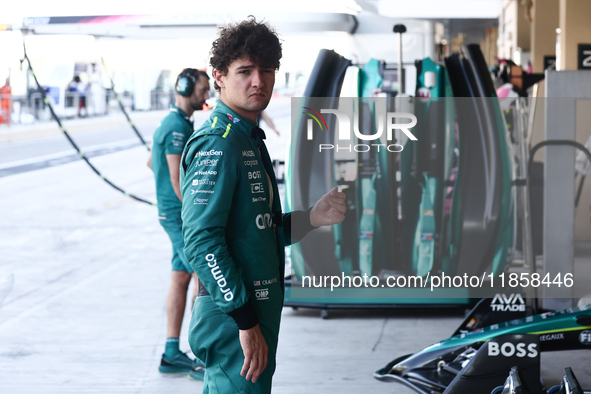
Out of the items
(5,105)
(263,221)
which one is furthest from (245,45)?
(5,105)

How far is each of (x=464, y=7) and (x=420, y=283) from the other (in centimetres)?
205

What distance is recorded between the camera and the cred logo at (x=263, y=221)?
6.91ft

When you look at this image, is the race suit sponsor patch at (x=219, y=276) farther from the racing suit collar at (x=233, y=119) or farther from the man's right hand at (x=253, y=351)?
the racing suit collar at (x=233, y=119)

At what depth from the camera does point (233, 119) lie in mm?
2119

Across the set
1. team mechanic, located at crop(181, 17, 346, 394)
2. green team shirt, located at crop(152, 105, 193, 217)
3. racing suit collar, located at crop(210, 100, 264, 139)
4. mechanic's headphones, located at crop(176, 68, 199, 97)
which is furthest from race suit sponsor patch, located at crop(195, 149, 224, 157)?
mechanic's headphones, located at crop(176, 68, 199, 97)

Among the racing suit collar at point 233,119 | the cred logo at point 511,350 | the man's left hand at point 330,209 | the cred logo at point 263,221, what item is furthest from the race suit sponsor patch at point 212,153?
the cred logo at point 511,350

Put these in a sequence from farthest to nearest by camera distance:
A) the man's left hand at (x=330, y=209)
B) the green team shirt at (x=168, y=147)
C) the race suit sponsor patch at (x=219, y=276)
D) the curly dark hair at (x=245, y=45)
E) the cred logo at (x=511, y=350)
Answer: the green team shirt at (x=168, y=147)
the cred logo at (x=511, y=350)
the man's left hand at (x=330, y=209)
the curly dark hair at (x=245, y=45)
the race suit sponsor patch at (x=219, y=276)

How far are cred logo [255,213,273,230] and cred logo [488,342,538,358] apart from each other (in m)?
1.57

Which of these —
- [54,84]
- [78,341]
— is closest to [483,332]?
[78,341]

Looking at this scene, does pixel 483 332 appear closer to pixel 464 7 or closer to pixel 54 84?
pixel 464 7

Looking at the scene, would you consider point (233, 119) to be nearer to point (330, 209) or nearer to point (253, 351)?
point (330, 209)

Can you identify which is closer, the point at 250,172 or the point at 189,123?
the point at 250,172

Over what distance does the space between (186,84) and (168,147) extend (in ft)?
1.32

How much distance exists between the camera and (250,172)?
209cm
